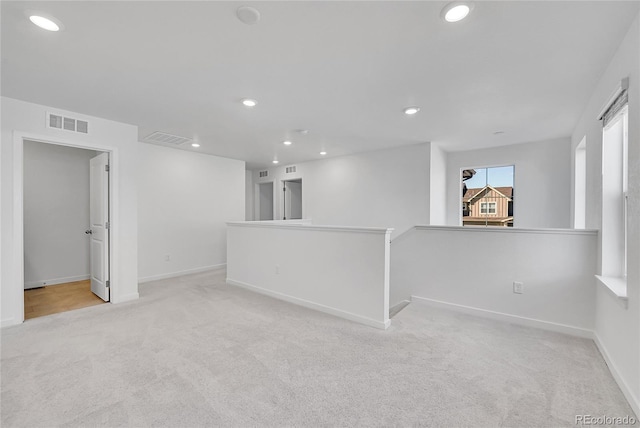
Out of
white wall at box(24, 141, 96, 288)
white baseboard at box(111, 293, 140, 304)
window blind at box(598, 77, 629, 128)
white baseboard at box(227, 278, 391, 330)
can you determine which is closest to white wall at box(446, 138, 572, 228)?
window blind at box(598, 77, 629, 128)

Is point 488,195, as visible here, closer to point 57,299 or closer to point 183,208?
point 183,208

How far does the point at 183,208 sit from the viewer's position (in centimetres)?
577

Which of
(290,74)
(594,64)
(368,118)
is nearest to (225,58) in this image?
(290,74)

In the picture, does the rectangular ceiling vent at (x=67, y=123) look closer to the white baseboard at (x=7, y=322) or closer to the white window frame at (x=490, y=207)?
the white baseboard at (x=7, y=322)

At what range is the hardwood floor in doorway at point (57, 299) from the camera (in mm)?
3602

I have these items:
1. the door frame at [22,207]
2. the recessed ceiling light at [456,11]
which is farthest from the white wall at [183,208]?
the recessed ceiling light at [456,11]

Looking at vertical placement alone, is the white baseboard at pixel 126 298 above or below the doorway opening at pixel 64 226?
below

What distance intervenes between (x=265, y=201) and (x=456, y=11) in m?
7.62

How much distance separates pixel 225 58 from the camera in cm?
230

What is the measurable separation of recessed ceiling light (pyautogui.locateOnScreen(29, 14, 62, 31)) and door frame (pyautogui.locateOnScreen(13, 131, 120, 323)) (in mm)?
1986

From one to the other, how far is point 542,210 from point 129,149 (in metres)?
7.07

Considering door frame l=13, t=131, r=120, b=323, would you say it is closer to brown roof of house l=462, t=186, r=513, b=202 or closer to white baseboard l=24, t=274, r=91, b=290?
white baseboard l=24, t=274, r=91, b=290

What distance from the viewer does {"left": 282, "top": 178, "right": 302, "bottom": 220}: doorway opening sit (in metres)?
7.91

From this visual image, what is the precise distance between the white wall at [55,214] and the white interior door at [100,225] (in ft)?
4.07
